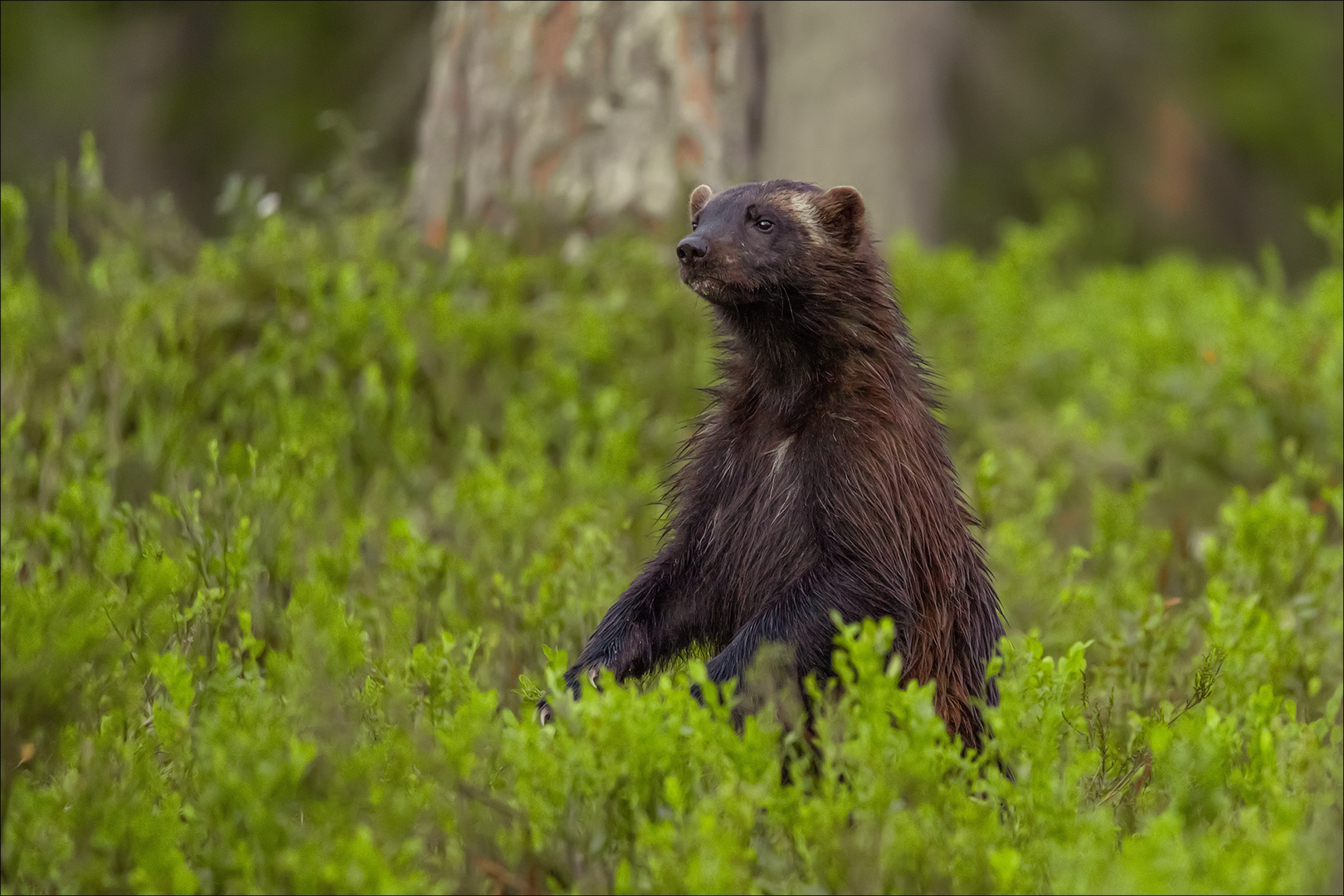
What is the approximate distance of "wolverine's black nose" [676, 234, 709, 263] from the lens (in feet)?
11.5

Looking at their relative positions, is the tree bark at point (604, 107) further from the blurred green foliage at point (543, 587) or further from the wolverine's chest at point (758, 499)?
the wolverine's chest at point (758, 499)

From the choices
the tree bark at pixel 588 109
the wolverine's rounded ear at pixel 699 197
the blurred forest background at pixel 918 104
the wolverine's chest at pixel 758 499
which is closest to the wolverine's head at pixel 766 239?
the wolverine's rounded ear at pixel 699 197

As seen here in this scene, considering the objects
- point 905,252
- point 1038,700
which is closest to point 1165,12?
point 905,252

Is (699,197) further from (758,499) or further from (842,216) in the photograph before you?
(758,499)

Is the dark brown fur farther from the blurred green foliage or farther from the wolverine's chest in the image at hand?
the blurred green foliage

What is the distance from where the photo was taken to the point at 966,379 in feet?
22.0

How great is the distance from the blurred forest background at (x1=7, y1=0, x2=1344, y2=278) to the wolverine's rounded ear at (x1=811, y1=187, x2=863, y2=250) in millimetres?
5497

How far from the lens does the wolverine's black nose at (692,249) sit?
352cm

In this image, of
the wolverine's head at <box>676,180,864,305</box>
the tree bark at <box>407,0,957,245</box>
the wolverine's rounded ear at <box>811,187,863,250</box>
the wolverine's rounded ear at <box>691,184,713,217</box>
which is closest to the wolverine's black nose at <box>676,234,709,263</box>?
the wolverine's head at <box>676,180,864,305</box>

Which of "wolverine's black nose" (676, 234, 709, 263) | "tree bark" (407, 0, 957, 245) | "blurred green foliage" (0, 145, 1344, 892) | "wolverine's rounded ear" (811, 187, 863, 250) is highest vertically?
"tree bark" (407, 0, 957, 245)

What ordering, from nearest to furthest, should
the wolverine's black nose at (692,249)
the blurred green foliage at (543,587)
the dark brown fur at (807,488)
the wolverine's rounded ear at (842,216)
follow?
1. the blurred green foliage at (543,587)
2. the dark brown fur at (807,488)
3. the wolverine's black nose at (692,249)
4. the wolverine's rounded ear at (842,216)

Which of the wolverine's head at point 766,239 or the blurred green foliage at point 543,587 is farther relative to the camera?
the wolverine's head at point 766,239

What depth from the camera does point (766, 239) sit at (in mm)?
3648

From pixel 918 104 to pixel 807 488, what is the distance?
8.50 metres
